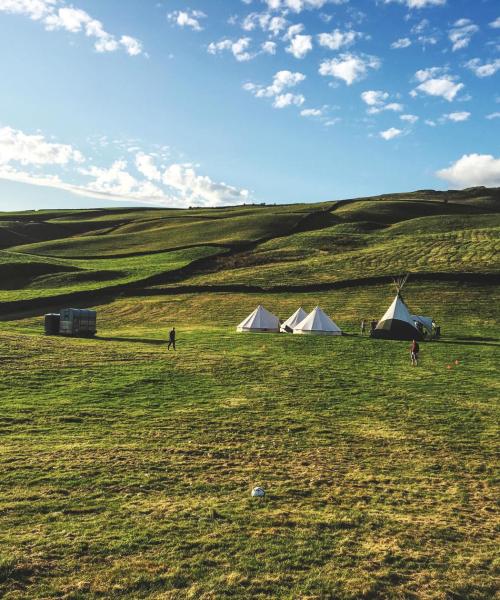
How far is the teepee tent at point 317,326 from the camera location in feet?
150

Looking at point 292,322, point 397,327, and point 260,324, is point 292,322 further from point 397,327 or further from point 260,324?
point 397,327

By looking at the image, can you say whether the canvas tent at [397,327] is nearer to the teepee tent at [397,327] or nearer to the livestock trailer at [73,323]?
the teepee tent at [397,327]

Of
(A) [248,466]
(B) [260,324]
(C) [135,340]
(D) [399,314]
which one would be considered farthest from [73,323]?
(A) [248,466]

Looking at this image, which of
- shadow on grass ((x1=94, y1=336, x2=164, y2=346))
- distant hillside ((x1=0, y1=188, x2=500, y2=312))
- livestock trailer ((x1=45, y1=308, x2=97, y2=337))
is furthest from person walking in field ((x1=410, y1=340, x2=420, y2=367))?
distant hillside ((x1=0, y1=188, x2=500, y2=312))

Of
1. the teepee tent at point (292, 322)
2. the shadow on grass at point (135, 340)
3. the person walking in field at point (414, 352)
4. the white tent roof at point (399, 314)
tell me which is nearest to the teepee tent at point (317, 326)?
the teepee tent at point (292, 322)

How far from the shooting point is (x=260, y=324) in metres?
48.1

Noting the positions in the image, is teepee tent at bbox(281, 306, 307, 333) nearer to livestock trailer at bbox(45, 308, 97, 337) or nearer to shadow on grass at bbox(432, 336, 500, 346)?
shadow on grass at bbox(432, 336, 500, 346)

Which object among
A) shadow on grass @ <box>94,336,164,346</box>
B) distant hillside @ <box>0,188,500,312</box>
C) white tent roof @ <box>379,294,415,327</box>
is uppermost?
distant hillside @ <box>0,188,500,312</box>

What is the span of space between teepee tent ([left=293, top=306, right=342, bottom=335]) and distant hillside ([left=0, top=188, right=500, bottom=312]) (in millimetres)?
18781

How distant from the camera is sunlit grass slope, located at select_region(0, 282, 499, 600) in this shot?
34.0ft

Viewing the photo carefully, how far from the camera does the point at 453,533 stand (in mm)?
12445

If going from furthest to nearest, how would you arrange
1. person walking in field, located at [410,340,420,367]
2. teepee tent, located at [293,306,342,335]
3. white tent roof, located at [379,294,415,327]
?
teepee tent, located at [293,306,342,335] < white tent roof, located at [379,294,415,327] < person walking in field, located at [410,340,420,367]

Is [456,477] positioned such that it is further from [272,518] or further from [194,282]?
[194,282]

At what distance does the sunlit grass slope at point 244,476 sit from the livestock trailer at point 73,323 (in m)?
11.5
